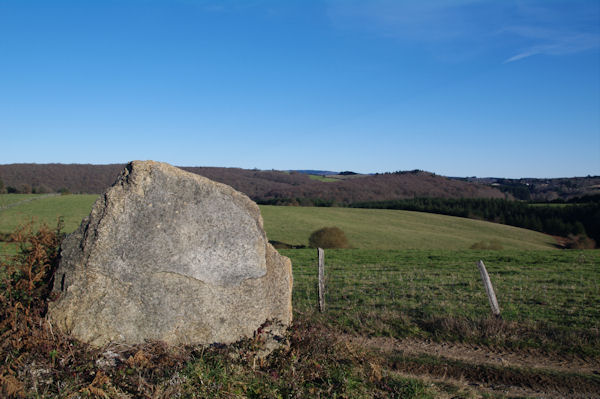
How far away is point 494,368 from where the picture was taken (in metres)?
7.15

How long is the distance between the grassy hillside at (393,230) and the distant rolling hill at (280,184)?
20771mm

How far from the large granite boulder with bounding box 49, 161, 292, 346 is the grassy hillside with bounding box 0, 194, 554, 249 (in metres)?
40.8

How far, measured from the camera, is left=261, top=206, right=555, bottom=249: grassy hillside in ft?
171

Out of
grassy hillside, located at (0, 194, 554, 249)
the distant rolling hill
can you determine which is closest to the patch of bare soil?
grassy hillside, located at (0, 194, 554, 249)

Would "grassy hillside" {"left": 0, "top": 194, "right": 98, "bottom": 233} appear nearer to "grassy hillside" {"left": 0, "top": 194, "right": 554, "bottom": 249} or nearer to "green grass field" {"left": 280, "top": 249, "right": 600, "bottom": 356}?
"grassy hillside" {"left": 0, "top": 194, "right": 554, "bottom": 249}

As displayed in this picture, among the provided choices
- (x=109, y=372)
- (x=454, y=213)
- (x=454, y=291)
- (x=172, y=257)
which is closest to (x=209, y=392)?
(x=109, y=372)

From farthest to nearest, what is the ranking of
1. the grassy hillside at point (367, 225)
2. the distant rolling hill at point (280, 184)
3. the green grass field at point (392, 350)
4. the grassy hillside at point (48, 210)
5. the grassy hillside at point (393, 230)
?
the distant rolling hill at point (280, 184), the grassy hillside at point (393, 230), the grassy hillside at point (367, 225), the grassy hillside at point (48, 210), the green grass field at point (392, 350)

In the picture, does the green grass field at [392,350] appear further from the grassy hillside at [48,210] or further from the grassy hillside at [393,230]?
the grassy hillside at [48,210]

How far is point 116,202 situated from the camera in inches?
249

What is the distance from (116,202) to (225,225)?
1.66 m

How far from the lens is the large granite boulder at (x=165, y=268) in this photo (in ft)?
19.6

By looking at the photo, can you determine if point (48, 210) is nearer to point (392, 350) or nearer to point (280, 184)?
point (280, 184)

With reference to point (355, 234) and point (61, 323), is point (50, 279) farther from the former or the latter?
point (355, 234)

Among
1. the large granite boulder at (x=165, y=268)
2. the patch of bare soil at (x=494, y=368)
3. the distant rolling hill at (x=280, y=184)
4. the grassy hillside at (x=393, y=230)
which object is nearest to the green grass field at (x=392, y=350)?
the patch of bare soil at (x=494, y=368)
